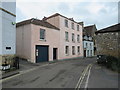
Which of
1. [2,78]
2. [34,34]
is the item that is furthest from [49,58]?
[2,78]

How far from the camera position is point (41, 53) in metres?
16.6

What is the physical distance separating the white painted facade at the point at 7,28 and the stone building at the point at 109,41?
11918 mm

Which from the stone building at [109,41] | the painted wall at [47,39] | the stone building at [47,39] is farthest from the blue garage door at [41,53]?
the stone building at [109,41]

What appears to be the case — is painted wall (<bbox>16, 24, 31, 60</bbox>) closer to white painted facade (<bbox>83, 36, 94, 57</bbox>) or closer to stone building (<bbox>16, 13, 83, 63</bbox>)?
stone building (<bbox>16, 13, 83, 63</bbox>)

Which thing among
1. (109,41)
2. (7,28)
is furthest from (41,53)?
(109,41)

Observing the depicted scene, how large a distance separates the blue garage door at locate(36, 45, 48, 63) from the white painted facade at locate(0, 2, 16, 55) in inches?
212

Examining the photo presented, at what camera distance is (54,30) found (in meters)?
19.6

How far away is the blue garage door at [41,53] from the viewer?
52.8ft

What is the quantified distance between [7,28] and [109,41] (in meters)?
→ 13.0

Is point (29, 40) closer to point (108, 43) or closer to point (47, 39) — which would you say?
point (47, 39)

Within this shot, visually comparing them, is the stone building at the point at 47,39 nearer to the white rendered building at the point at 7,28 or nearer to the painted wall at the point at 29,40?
the painted wall at the point at 29,40

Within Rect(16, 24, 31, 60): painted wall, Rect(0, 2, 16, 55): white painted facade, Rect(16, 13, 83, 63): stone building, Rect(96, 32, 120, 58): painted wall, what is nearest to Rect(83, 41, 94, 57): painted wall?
Rect(16, 13, 83, 63): stone building

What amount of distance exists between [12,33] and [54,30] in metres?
9.59

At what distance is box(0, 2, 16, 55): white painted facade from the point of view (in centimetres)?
955
